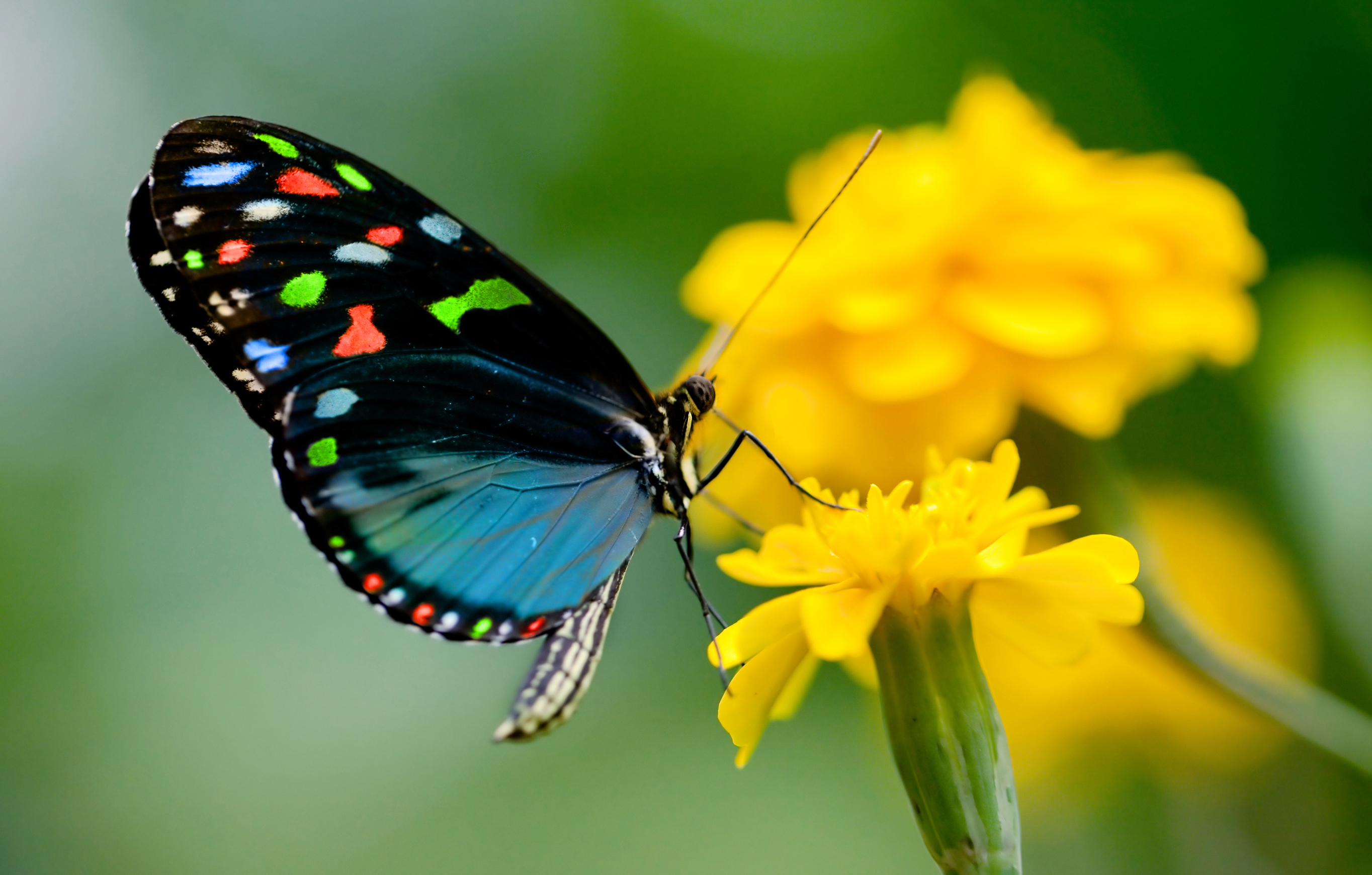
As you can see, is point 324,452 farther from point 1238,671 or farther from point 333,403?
point 1238,671

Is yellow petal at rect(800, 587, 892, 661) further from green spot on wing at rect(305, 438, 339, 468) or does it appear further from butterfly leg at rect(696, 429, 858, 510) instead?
green spot on wing at rect(305, 438, 339, 468)

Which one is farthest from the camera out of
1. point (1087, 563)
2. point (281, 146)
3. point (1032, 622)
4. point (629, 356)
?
point (629, 356)

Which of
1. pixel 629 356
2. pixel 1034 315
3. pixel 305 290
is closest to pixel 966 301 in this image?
pixel 1034 315

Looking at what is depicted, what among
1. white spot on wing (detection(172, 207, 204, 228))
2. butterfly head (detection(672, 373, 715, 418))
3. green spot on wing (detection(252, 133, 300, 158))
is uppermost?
green spot on wing (detection(252, 133, 300, 158))

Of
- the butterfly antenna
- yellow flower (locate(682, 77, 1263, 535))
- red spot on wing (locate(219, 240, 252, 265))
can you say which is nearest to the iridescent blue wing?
red spot on wing (locate(219, 240, 252, 265))

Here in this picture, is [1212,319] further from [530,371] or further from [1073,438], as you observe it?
[530,371]

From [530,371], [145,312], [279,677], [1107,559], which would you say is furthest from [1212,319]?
[145,312]
